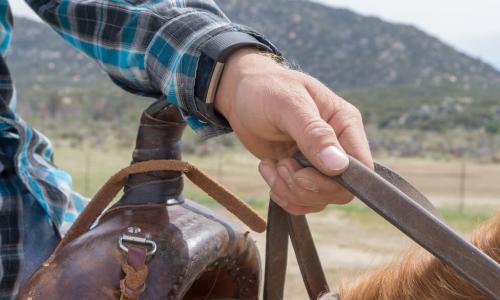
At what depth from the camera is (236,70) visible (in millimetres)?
1158

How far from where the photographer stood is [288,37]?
68.7 meters

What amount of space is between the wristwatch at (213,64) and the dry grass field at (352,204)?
1.27ft

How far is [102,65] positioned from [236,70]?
43 cm

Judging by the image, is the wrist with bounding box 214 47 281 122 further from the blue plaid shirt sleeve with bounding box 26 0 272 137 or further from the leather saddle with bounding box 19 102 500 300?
the leather saddle with bounding box 19 102 500 300

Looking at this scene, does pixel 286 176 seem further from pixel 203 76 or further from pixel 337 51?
pixel 337 51

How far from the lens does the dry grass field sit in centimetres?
797

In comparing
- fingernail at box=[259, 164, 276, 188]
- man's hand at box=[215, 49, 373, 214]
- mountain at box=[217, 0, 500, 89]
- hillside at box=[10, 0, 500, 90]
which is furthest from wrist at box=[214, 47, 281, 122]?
hillside at box=[10, 0, 500, 90]

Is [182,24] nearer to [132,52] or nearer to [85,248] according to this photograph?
[132,52]

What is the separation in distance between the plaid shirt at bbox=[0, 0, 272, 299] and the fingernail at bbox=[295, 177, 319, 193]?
0.29 meters

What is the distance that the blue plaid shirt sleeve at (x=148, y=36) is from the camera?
1.26m

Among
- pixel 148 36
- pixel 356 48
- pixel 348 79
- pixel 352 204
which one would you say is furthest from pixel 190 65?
pixel 356 48

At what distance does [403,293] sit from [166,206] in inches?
18.4

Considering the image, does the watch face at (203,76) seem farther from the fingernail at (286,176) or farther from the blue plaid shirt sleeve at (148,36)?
the fingernail at (286,176)

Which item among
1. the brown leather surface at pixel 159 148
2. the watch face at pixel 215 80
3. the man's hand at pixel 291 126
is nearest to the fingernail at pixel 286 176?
the man's hand at pixel 291 126
